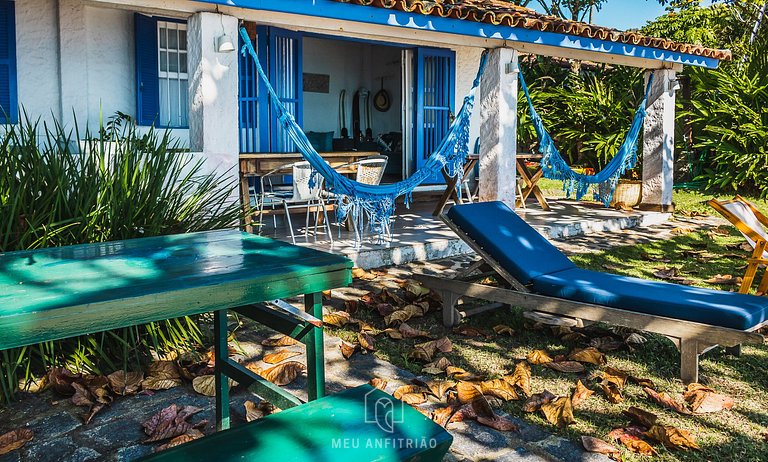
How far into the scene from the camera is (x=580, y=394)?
3.19 metres

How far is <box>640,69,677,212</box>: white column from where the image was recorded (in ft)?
31.0

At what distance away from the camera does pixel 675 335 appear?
134 inches

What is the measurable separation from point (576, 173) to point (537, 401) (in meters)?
5.13

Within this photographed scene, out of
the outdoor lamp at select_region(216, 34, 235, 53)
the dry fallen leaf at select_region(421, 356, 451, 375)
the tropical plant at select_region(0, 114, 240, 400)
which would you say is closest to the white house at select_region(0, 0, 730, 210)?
the outdoor lamp at select_region(216, 34, 235, 53)

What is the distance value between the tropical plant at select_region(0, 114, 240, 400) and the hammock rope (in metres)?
4.43

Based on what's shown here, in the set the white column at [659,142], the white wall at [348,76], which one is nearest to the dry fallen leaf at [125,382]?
the white column at [659,142]

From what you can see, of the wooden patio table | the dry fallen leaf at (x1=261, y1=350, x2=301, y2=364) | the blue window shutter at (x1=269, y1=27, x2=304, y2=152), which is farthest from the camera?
the blue window shutter at (x1=269, y1=27, x2=304, y2=152)

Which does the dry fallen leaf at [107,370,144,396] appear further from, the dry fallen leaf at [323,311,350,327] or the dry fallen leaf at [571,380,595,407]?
the dry fallen leaf at [571,380,595,407]

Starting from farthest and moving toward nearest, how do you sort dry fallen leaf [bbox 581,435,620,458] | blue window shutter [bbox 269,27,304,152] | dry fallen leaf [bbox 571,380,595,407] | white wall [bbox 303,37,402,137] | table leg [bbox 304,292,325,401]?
white wall [bbox 303,37,402,137], blue window shutter [bbox 269,27,304,152], dry fallen leaf [bbox 571,380,595,407], dry fallen leaf [bbox 581,435,620,458], table leg [bbox 304,292,325,401]

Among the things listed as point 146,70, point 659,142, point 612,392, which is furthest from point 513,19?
point 612,392

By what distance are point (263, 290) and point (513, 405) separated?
61.0 inches

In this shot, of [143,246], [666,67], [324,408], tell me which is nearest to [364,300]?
[143,246]

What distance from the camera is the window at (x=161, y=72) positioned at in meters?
7.57

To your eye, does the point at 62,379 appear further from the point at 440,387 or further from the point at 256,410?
the point at 440,387
